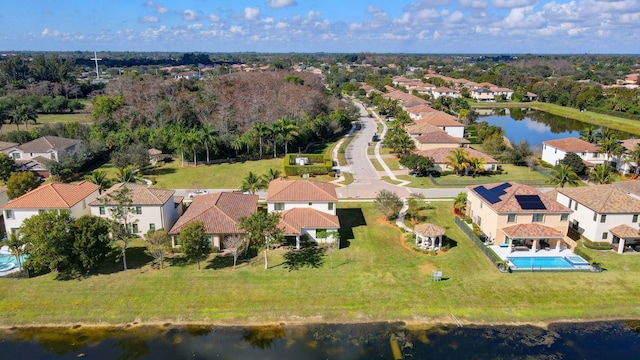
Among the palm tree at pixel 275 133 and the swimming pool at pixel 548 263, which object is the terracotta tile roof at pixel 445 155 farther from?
the swimming pool at pixel 548 263

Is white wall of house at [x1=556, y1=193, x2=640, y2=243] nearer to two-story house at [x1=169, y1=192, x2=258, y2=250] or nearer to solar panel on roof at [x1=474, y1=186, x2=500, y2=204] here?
solar panel on roof at [x1=474, y1=186, x2=500, y2=204]

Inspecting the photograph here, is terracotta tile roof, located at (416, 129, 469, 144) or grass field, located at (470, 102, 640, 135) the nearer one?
terracotta tile roof, located at (416, 129, 469, 144)

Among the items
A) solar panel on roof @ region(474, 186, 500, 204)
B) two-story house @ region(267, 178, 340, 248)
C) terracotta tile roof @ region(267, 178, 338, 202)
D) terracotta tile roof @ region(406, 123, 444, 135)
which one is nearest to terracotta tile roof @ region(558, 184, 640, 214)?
solar panel on roof @ region(474, 186, 500, 204)

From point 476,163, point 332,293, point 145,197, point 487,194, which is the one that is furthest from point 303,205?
point 476,163

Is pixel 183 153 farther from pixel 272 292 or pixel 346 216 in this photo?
pixel 272 292

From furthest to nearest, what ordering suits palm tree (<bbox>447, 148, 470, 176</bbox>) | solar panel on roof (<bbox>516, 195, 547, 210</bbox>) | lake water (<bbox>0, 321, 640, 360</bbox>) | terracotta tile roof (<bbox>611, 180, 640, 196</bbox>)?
palm tree (<bbox>447, 148, 470, 176</bbox>), terracotta tile roof (<bbox>611, 180, 640, 196</bbox>), solar panel on roof (<bbox>516, 195, 547, 210</bbox>), lake water (<bbox>0, 321, 640, 360</bbox>)

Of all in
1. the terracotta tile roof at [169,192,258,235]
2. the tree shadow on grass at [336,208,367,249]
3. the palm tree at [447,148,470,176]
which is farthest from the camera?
the palm tree at [447,148,470,176]
